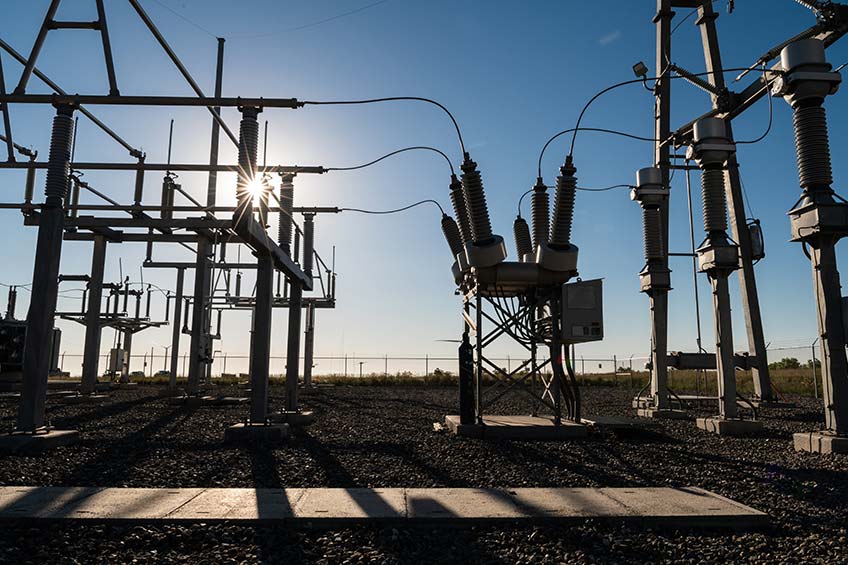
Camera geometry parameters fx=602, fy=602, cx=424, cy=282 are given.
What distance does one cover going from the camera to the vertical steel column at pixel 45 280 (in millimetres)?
8664

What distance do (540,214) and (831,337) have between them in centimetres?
488

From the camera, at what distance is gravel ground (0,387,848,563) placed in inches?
165

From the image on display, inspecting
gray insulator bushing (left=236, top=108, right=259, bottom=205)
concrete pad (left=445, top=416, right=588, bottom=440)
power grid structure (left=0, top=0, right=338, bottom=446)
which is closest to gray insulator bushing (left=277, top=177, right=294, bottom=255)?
power grid structure (left=0, top=0, right=338, bottom=446)

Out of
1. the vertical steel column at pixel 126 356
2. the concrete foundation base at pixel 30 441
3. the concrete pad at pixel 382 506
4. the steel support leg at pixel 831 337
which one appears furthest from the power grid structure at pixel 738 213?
the vertical steel column at pixel 126 356

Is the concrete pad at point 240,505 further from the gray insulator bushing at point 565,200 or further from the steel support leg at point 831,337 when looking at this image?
the steel support leg at point 831,337

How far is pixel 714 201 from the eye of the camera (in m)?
12.2

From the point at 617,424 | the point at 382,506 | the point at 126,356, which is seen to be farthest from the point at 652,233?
the point at 126,356

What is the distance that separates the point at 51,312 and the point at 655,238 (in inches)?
502

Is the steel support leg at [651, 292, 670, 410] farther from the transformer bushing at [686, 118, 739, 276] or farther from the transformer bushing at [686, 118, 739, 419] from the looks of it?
the transformer bushing at [686, 118, 739, 276]

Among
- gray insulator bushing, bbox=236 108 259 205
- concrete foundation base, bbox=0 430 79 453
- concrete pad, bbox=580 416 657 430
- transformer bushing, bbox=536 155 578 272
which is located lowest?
concrete foundation base, bbox=0 430 79 453

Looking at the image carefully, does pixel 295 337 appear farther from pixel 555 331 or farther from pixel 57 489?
pixel 57 489

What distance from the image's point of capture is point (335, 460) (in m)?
7.86

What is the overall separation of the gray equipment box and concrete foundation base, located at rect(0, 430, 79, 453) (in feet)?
26.8

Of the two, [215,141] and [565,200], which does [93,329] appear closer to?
[215,141]
